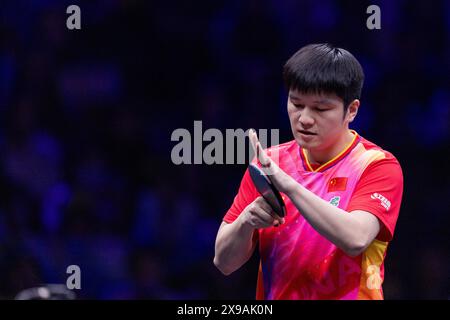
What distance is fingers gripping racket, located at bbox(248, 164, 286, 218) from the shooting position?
91.3 inches

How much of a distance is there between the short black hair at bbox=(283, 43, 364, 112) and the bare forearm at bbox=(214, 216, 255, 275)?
0.41 m

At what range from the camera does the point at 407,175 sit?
4230mm

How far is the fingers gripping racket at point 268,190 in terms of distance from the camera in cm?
232

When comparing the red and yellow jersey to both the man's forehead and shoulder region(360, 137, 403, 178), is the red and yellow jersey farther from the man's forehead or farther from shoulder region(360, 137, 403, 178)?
the man's forehead

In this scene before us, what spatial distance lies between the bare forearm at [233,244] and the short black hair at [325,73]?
41 centimetres

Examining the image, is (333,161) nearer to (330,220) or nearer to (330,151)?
(330,151)

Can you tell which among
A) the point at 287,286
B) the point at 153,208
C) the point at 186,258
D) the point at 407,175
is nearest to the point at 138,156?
the point at 153,208

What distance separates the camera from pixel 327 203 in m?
2.37

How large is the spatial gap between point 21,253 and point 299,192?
2.21 m

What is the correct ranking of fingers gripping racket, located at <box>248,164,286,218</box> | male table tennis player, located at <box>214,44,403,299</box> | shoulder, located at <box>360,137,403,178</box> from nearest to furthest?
fingers gripping racket, located at <box>248,164,286,218</box> < male table tennis player, located at <box>214,44,403,299</box> < shoulder, located at <box>360,137,403,178</box>

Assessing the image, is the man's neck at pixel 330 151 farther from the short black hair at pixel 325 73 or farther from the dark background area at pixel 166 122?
the dark background area at pixel 166 122

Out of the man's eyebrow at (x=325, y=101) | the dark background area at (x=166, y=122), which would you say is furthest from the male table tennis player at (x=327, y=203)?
the dark background area at (x=166, y=122)

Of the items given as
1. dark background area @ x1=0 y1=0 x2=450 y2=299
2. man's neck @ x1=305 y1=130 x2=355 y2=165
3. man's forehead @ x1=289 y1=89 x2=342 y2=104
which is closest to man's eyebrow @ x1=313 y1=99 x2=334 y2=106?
man's forehead @ x1=289 y1=89 x2=342 y2=104

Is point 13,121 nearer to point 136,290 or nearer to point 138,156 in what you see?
point 138,156
